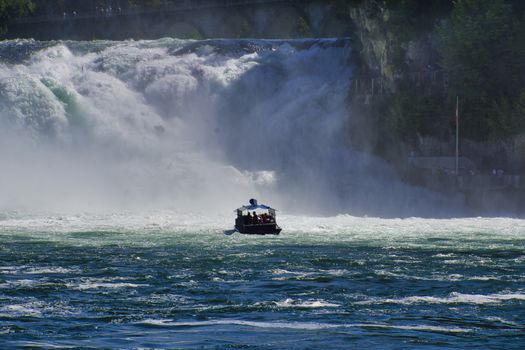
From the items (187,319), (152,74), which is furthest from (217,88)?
(187,319)

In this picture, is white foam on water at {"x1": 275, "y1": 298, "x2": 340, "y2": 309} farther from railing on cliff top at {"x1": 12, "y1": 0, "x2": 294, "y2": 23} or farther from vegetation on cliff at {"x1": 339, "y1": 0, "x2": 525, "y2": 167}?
railing on cliff top at {"x1": 12, "y1": 0, "x2": 294, "y2": 23}

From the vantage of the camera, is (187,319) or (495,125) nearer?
(187,319)

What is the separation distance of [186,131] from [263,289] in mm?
51066

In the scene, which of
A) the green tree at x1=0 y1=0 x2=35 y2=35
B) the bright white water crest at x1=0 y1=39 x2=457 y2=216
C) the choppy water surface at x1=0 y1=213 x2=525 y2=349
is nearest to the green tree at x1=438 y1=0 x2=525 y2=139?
the bright white water crest at x1=0 y1=39 x2=457 y2=216

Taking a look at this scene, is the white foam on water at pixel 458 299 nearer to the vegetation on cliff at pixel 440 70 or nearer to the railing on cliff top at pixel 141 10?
the vegetation on cliff at pixel 440 70

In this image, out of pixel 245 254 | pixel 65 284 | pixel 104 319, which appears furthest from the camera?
pixel 245 254

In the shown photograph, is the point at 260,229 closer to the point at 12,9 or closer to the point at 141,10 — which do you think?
the point at 141,10

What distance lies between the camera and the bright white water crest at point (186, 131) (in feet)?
272

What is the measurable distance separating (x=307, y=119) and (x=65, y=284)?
154ft

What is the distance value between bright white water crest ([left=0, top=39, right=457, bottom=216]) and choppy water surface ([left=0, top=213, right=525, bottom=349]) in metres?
19.1

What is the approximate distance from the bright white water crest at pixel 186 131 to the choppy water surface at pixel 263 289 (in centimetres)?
1911

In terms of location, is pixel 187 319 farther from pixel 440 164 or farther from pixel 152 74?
pixel 152 74

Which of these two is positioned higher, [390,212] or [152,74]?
[152,74]

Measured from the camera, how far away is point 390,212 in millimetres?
79500
